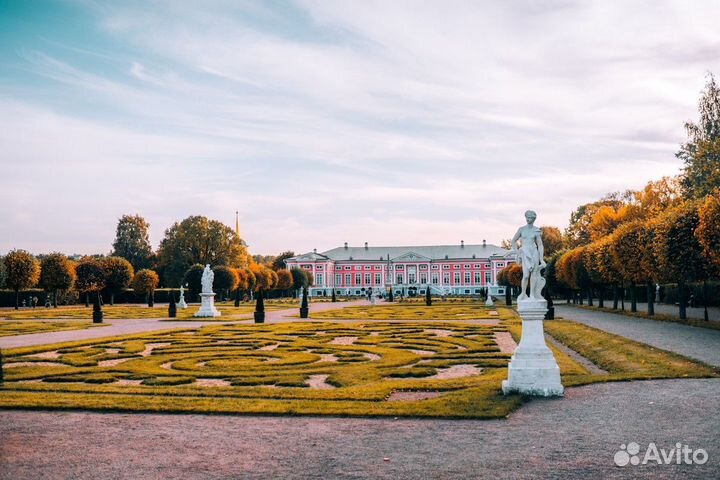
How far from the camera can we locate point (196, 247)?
79.5m

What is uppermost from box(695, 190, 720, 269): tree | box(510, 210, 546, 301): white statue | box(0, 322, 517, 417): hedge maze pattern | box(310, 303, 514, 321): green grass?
box(695, 190, 720, 269): tree

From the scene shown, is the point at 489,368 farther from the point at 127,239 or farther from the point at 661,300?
the point at 127,239

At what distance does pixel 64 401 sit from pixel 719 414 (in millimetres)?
9117

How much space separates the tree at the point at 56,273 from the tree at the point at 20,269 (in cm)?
73

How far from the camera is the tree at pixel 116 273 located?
6016cm

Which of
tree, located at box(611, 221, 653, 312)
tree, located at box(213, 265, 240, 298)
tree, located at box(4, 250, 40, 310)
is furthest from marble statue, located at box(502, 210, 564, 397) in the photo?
tree, located at box(4, 250, 40, 310)

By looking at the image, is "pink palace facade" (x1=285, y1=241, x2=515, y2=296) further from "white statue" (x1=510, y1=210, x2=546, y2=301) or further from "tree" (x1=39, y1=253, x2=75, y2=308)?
"white statue" (x1=510, y1=210, x2=546, y2=301)

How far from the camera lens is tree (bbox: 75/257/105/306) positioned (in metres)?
58.3

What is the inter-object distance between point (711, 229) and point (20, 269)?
5209 centimetres

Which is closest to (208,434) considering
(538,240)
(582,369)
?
(538,240)

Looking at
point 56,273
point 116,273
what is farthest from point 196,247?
point 56,273

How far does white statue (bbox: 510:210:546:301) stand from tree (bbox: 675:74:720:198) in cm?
3146

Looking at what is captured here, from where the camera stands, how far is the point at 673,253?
1097 inches

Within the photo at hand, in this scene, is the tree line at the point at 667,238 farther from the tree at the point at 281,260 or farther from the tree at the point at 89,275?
the tree at the point at 281,260
